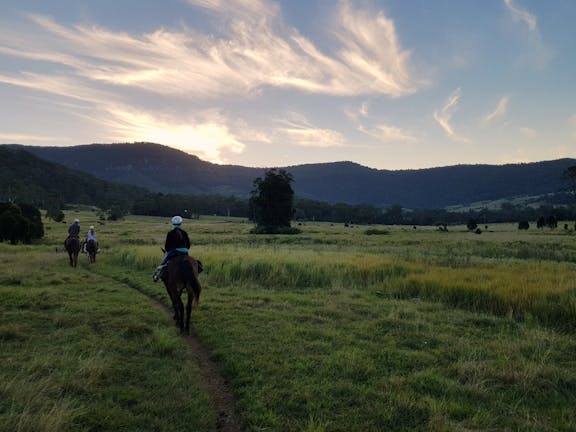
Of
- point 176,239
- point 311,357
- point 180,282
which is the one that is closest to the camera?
point 311,357

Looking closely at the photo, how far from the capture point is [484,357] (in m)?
7.75

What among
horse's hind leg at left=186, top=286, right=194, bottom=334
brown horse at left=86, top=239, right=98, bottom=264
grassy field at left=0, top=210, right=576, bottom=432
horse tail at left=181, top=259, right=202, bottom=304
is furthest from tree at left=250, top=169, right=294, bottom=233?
horse's hind leg at left=186, top=286, right=194, bottom=334

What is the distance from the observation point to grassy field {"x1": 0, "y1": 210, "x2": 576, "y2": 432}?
17.5 ft

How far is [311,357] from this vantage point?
24.8 ft

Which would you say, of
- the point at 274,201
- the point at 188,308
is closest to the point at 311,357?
the point at 188,308

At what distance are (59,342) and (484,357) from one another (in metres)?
9.06

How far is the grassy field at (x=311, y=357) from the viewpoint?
5.32 meters

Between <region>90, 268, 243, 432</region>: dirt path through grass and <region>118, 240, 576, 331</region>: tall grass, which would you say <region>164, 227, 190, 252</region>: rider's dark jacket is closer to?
<region>90, 268, 243, 432</region>: dirt path through grass

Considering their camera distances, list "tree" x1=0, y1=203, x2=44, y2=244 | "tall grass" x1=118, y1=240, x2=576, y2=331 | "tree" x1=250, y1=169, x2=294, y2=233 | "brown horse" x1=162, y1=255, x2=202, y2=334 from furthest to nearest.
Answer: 1. "tree" x1=250, y1=169, x2=294, y2=233
2. "tree" x1=0, y1=203, x2=44, y2=244
3. "tall grass" x1=118, y1=240, x2=576, y2=331
4. "brown horse" x1=162, y1=255, x2=202, y2=334

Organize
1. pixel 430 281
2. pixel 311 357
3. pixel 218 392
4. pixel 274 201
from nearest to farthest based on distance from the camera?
pixel 218 392, pixel 311 357, pixel 430 281, pixel 274 201

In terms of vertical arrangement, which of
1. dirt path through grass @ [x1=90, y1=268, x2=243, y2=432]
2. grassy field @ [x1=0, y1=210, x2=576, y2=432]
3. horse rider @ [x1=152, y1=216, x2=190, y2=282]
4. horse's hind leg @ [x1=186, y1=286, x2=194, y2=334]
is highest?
horse rider @ [x1=152, y1=216, x2=190, y2=282]

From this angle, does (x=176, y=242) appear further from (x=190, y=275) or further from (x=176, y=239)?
(x=190, y=275)

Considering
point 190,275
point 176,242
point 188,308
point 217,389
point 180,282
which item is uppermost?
point 176,242

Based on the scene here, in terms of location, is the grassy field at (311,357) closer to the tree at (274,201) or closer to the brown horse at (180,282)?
the brown horse at (180,282)
